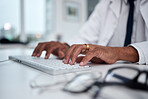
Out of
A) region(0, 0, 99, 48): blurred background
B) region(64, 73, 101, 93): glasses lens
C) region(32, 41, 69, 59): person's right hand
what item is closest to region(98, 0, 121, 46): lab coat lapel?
region(32, 41, 69, 59): person's right hand

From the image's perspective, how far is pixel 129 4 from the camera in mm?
1024

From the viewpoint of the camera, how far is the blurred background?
8.99 feet

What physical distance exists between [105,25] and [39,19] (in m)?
2.31

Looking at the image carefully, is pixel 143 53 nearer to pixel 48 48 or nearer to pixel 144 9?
pixel 144 9

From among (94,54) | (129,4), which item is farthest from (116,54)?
(129,4)

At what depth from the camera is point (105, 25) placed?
44.7 inches

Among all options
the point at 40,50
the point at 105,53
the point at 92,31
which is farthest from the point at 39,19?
the point at 105,53

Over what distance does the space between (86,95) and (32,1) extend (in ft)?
10.3

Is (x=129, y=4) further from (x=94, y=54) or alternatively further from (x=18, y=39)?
(x=18, y=39)

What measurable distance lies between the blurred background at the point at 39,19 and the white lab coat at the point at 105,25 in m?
1.47

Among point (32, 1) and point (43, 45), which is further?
point (32, 1)

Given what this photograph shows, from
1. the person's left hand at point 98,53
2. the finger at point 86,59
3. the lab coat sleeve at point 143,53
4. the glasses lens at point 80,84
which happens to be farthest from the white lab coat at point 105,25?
the glasses lens at point 80,84

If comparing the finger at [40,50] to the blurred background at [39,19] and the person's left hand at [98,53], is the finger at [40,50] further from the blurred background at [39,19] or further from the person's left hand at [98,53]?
the blurred background at [39,19]

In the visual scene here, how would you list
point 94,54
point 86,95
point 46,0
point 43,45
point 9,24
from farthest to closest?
point 46,0 < point 9,24 < point 43,45 < point 94,54 < point 86,95
